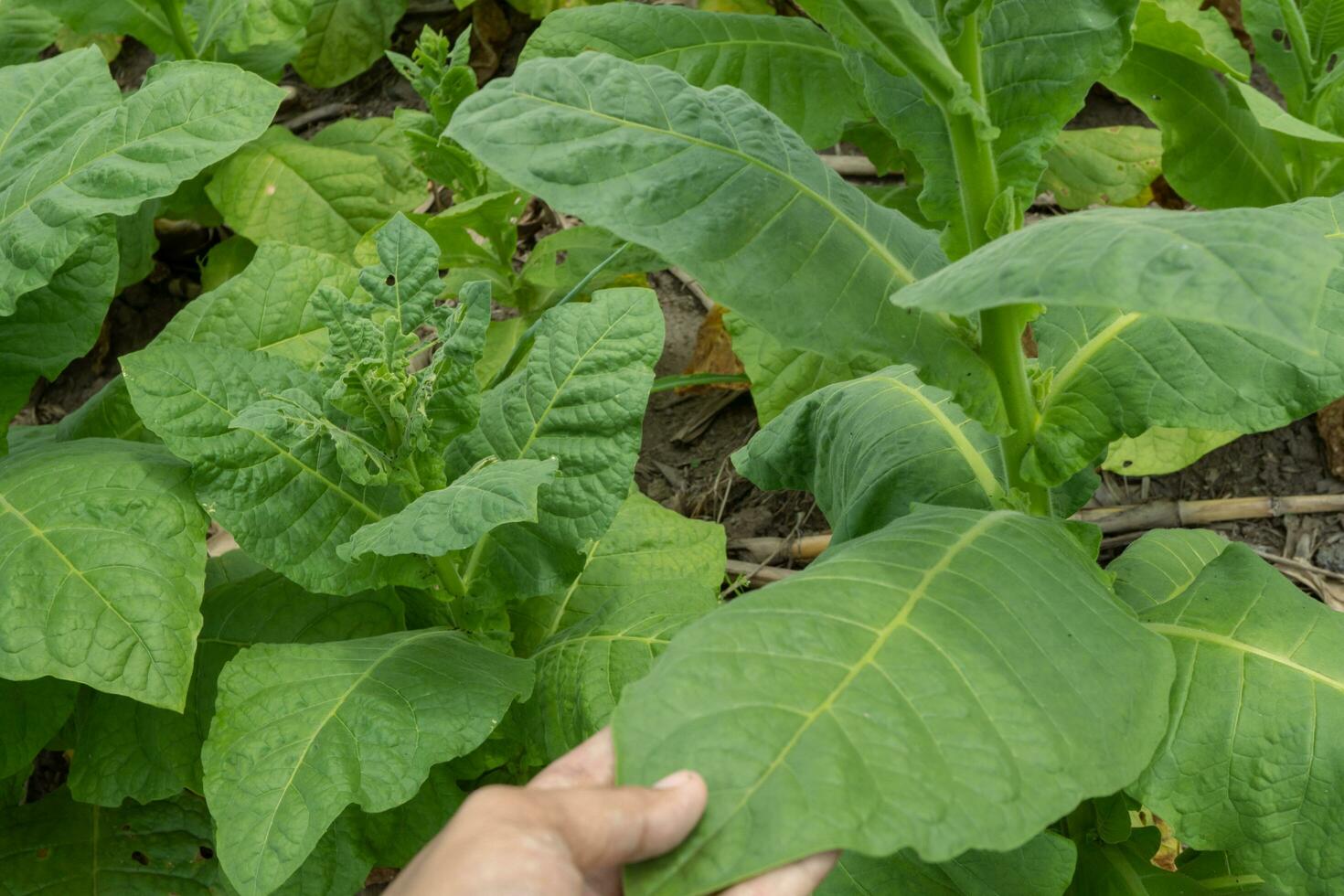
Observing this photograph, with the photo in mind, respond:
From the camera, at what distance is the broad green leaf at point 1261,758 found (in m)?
1.40

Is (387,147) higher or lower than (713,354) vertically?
higher

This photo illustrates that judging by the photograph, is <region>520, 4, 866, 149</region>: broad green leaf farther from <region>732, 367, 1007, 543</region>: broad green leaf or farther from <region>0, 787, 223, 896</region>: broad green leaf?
<region>0, 787, 223, 896</region>: broad green leaf

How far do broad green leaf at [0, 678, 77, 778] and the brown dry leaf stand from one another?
1.59 meters

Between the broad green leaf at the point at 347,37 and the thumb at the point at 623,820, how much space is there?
3.12m

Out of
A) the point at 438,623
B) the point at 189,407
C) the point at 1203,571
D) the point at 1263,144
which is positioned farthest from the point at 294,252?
the point at 1263,144

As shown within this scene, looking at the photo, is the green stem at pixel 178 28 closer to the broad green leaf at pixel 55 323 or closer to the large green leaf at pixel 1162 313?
the broad green leaf at pixel 55 323

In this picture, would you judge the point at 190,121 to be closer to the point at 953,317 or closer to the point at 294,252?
the point at 294,252

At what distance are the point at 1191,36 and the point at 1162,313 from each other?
1.70m

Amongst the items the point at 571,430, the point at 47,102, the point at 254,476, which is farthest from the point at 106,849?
the point at 47,102

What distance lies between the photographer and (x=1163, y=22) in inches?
92.8

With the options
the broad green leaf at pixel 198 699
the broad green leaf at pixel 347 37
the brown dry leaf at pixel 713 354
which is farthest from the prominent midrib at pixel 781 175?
the broad green leaf at pixel 347 37

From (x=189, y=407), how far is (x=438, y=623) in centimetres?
52

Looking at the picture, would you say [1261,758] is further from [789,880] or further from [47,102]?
[47,102]

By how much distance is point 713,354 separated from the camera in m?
3.01
